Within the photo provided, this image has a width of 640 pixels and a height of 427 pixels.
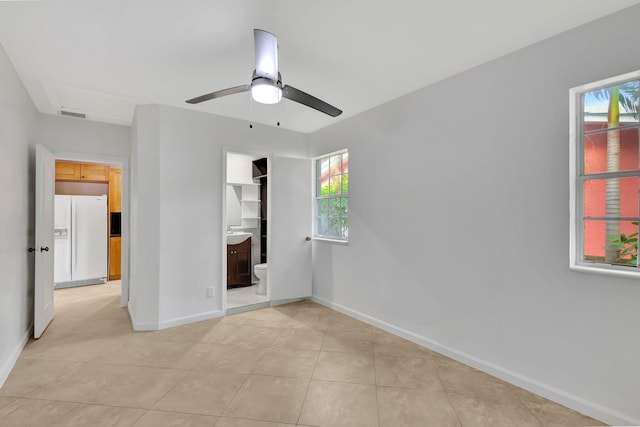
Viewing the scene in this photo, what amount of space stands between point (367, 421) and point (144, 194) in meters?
3.03

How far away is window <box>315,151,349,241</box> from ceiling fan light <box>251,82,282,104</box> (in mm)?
2085

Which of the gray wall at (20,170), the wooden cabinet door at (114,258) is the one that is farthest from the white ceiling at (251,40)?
the wooden cabinet door at (114,258)

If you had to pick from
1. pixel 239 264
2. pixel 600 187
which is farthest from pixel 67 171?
pixel 600 187

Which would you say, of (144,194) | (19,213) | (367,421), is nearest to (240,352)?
(367,421)

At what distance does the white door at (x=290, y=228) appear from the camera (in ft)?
13.5

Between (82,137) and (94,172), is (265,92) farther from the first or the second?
(94,172)

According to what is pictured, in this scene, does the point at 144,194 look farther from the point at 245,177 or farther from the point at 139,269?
the point at 245,177

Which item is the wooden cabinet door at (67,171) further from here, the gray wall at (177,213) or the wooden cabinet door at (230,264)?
the wooden cabinet door at (230,264)

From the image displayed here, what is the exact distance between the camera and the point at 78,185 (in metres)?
5.37

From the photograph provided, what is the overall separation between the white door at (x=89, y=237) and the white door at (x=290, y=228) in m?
3.48

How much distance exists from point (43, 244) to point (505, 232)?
14.8 ft

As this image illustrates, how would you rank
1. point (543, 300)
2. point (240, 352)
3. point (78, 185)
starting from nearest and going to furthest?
point (543, 300) → point (240, 352) → point (78, 185)

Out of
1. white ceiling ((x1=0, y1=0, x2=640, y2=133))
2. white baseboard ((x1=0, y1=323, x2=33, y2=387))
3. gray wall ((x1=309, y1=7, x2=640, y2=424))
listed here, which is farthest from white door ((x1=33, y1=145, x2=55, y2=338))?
gray wall ((x1=309, y1=7, x2=640, y2=424))

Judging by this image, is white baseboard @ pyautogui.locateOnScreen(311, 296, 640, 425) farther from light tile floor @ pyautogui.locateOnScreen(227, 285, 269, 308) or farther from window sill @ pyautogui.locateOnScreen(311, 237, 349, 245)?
light tile floor @ pyautogui.locateOnScreen(227, 285, 269, 308)
